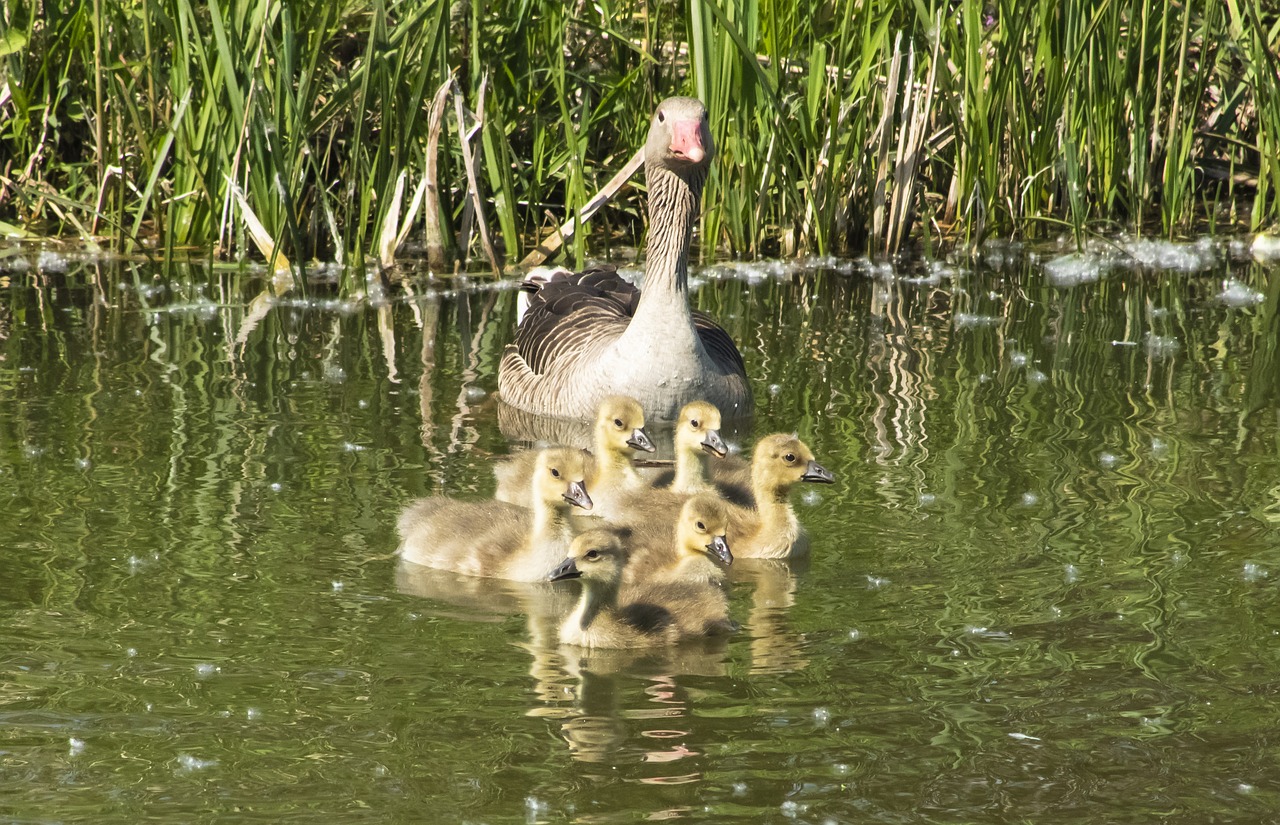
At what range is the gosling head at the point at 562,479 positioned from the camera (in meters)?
6.61

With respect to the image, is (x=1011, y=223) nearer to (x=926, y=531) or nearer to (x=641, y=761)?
(x=926, y=531)

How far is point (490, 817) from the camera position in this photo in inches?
175

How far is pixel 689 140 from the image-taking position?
8969 millimetres

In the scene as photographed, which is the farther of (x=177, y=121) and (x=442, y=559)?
(x=177, y=121)

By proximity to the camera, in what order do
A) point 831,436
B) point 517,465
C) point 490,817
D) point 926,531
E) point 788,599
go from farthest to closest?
1. point 831,436
2. point 517,465
3. point 926,531
4. point 788,599
5. point 490,817

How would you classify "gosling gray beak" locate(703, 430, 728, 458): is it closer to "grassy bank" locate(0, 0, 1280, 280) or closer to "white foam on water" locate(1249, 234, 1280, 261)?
"grassy bank" locate(0, 0, 1280, 280)

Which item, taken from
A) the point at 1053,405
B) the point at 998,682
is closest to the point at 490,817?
the point at 998,682

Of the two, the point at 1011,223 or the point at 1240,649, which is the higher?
the point at 1011,223

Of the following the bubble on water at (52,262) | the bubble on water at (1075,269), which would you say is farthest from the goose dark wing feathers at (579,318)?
the bubble on water at (52,262)

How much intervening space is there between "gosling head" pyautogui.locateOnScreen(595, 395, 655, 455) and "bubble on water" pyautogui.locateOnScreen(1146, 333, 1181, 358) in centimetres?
388

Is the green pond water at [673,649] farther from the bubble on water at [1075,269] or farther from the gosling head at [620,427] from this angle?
the bubble on water at [1075,269]

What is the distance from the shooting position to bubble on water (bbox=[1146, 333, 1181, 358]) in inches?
396

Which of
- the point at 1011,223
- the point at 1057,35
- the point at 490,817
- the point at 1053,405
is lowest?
the point at 490,817

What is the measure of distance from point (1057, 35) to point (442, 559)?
761 centimetres
